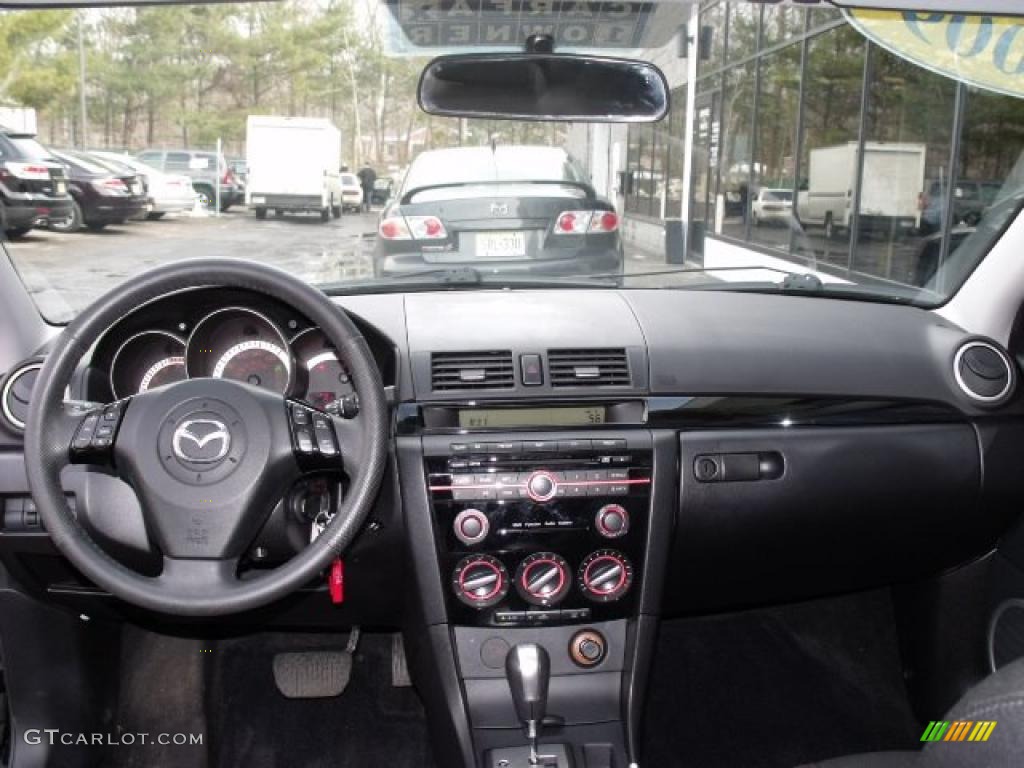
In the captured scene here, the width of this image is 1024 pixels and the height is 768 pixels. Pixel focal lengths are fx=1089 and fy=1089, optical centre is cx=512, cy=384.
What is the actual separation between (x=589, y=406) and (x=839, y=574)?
1.00 m

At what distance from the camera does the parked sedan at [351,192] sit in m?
3.26

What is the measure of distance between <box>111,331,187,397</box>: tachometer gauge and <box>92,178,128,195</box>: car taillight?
Result: 2.18ft

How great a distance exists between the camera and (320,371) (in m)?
2.70

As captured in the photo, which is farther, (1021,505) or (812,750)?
(812,750)

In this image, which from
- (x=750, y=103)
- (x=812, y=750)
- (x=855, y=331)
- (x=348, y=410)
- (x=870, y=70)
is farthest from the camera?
(x=750, y=103)

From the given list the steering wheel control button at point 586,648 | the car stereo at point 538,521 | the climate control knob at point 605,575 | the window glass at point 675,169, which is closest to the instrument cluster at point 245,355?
the car stereo at point 538,521

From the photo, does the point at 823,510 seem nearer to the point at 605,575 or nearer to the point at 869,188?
the point at 605,575

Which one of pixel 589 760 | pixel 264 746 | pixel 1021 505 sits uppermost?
pixel 1021 505

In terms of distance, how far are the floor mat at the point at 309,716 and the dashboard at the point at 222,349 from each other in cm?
136

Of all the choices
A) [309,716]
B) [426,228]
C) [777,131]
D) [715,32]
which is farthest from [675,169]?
[777,131]

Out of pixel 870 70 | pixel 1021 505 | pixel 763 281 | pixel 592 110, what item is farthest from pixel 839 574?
pixel 870 70

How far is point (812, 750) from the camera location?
11.6 ft

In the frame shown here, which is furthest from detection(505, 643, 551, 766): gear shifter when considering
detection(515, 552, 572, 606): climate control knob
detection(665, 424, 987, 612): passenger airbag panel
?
detection(665, 424, 987, 612): passenger airbag panel

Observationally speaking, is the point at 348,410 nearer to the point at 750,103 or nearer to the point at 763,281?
the point at 763,281
